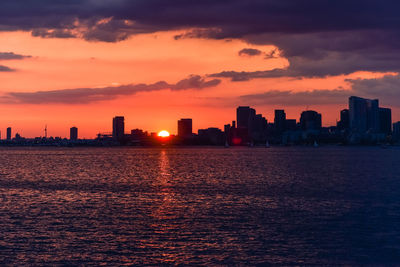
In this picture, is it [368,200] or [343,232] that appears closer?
[343,232]

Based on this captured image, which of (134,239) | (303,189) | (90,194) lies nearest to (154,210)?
(134,239)

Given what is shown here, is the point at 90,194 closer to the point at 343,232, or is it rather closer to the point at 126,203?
the point at 126,203

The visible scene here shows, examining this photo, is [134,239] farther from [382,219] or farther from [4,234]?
[382,219]

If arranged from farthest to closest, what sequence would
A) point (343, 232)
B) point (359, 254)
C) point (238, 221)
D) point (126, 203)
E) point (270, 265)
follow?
point (126, 203), point (238, 221), point (343, 232), point (359, 254), point (270, 265)

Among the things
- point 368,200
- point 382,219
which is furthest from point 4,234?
point 368,200

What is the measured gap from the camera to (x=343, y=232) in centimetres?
4238

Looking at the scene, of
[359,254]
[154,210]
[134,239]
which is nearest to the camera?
[359,254]

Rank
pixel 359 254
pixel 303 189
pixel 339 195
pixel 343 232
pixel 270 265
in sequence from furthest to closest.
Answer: pixel 303 189, pixel 339 195, pixel 343 232, pixel 359 254, pixel 270 265

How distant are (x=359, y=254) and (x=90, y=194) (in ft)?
155

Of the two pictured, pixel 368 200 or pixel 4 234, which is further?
pixel 368 200

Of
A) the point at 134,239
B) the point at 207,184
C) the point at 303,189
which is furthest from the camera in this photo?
the point at 207,184

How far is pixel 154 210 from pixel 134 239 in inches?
636

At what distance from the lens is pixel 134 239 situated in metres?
39.8

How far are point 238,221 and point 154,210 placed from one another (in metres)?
12.0
